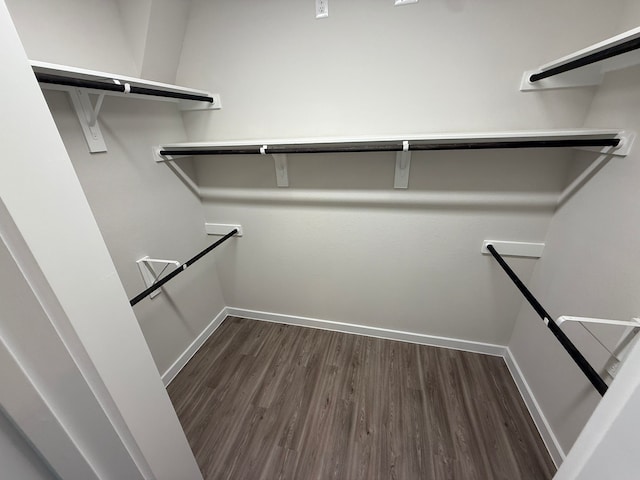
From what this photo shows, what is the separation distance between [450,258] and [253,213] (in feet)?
4.33

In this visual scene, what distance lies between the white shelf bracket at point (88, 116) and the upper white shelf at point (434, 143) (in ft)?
1.05

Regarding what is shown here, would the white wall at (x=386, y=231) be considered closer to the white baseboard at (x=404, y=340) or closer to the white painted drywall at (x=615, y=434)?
the white baseboard at (x=404, y=340)

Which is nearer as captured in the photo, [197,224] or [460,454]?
[460,454]

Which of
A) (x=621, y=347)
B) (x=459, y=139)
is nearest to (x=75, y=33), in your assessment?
(x=459, y=139)

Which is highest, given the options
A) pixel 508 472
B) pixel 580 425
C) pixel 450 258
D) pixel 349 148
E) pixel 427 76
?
pixel 427 76

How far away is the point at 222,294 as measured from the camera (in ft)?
7.10

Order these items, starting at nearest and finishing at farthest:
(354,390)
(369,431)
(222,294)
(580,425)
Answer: (580,425) < (369,431) < (354,390) < (222,294)

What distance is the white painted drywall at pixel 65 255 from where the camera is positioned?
429 millimetres

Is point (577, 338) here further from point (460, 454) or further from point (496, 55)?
point (496, 55)

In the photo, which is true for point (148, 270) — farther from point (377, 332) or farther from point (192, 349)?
point (377, 332)

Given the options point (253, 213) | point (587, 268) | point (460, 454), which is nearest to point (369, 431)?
point (460, 454)

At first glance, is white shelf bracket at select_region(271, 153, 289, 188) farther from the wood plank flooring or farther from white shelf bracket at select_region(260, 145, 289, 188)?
the wood plank flooring

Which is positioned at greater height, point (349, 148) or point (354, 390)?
point (349, 148)

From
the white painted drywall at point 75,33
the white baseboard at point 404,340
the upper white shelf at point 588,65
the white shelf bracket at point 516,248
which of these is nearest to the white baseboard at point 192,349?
the white baseboard at point 404,340
